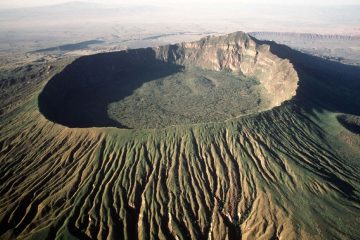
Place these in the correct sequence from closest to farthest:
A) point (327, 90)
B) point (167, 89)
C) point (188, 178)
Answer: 1. point (188, 178)
2. point (327, 90)
3. point (167, 89)

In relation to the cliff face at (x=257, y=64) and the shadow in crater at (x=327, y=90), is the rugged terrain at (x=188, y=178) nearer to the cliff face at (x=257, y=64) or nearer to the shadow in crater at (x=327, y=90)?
the shadow in crater at (x=327, y=90)

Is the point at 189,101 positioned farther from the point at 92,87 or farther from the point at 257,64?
the point at 257,64

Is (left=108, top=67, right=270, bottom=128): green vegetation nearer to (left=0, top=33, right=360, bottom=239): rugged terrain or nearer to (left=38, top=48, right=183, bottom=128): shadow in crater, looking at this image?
(left=38, top=48, right=183, bottom=128): shadow in crater

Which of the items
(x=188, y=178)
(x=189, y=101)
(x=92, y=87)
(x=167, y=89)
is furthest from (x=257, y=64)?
(x=188, y=178)

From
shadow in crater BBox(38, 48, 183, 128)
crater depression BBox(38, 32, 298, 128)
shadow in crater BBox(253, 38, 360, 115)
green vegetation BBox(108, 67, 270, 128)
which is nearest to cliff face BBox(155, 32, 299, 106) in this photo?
crater depression BBox(38, 32, 298, 128)

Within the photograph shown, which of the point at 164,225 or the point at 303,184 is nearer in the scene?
the point at 164,225

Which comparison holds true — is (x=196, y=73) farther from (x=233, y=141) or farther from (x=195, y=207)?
(x=195, y=207)

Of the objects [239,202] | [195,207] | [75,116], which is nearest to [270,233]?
[239,202]
